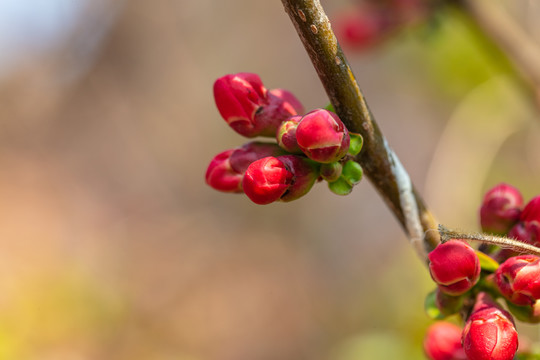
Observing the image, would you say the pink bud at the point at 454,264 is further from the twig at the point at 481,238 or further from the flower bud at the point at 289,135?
the flower bud at the point at 289,135


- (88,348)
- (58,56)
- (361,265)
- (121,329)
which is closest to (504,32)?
(88,348)

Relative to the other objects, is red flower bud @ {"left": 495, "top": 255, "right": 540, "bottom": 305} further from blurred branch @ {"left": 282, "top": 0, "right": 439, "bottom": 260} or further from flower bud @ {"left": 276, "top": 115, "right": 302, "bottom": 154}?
flower bud @ {"left": 276, "top": 115, "right": 302, "bottom": 154}

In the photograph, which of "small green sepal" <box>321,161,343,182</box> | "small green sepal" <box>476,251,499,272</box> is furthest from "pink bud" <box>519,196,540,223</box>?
"small green sepal" <box>321,161,343,182</box>

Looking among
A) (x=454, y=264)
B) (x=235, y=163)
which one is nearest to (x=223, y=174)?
(x=235, y=163)

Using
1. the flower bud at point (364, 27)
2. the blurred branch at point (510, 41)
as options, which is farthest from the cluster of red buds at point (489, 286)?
the flower bud at point (364, 27)

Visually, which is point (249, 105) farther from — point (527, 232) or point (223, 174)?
point (527, 232)
